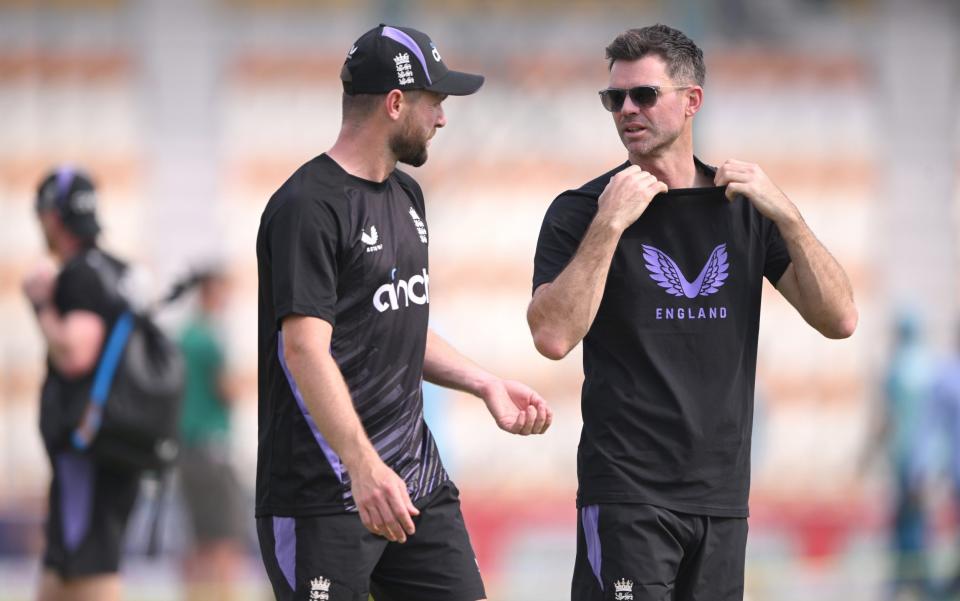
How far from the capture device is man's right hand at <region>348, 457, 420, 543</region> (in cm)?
403

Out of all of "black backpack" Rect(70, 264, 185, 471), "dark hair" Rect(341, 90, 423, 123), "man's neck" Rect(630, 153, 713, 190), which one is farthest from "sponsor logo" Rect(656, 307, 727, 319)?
"black backpack" Rect(70, 264, 185, 471)

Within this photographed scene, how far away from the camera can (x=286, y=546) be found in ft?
14.6

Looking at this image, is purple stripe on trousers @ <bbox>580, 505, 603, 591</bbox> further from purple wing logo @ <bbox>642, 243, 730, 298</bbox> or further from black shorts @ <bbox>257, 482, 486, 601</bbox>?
purple wing logo @ <bbox>642, 243, 730, 298</bbox>

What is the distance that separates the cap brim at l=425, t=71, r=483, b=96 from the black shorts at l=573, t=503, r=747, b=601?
1.14 metres

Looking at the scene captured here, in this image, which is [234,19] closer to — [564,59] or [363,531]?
[564,59]

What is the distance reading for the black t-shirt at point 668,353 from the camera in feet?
15.0

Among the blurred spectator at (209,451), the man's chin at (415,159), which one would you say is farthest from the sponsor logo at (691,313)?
the blurred spectator at (209,451)

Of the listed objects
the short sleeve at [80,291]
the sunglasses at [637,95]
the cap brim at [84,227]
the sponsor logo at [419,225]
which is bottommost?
the short sleeve at [80,291]

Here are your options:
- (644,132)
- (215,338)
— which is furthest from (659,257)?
(215,338)

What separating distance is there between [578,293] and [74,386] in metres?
2.81

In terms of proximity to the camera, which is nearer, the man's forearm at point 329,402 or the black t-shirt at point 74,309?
the man's forearm at point 329,402

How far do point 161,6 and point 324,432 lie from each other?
44.4 feet

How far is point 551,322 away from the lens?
4477 mm

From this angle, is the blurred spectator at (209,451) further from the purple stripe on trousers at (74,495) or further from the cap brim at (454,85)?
the cap brim at (454,85)
